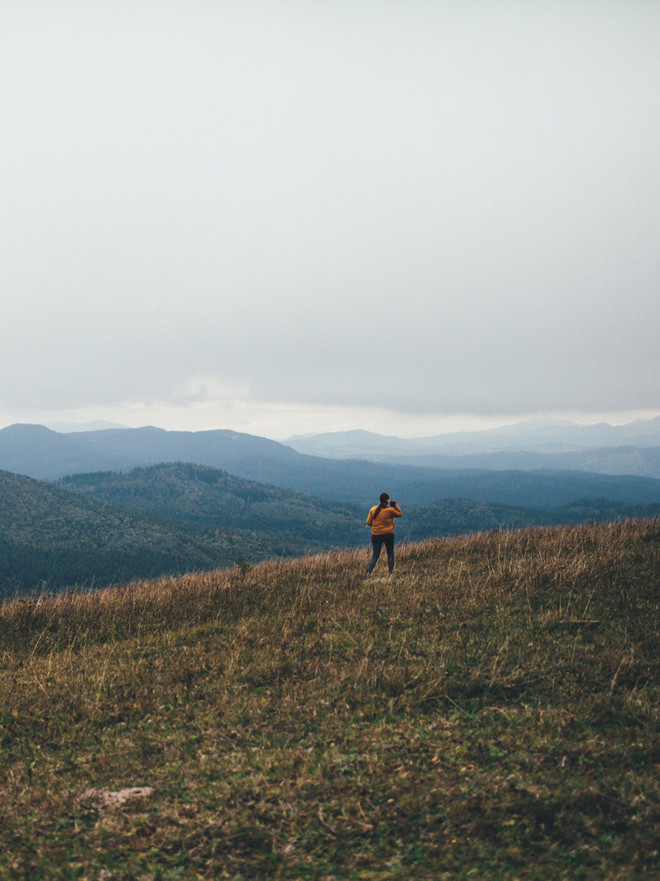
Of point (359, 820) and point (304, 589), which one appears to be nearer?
point (359, 820)

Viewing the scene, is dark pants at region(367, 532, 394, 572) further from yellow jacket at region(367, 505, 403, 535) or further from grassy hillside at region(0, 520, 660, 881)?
grassy hillside at region(0, 520, 660, 881)

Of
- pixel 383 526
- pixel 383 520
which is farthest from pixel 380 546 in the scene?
pixel 383 520

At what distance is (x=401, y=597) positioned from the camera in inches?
438

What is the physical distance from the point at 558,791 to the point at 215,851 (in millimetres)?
3083

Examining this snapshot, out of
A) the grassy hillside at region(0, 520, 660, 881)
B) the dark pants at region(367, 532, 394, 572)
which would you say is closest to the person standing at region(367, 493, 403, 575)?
the dark pants at region(367, 532, 394, 572)

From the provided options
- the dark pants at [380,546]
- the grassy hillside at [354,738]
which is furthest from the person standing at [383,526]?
the grassy hillside at [354,738]

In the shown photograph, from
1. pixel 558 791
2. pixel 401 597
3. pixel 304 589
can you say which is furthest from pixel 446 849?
pixel 304 589

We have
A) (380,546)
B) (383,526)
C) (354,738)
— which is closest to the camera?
(354,738)

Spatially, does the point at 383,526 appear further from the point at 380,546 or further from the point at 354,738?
the point at 354,738

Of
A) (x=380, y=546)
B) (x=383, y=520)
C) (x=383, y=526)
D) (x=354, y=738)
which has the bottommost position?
(x=354, y=738)

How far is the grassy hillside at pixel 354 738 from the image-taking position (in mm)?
4359

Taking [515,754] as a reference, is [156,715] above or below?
below

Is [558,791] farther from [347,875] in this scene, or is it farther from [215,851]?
[215,851]

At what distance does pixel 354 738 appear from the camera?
5969 millimetres
